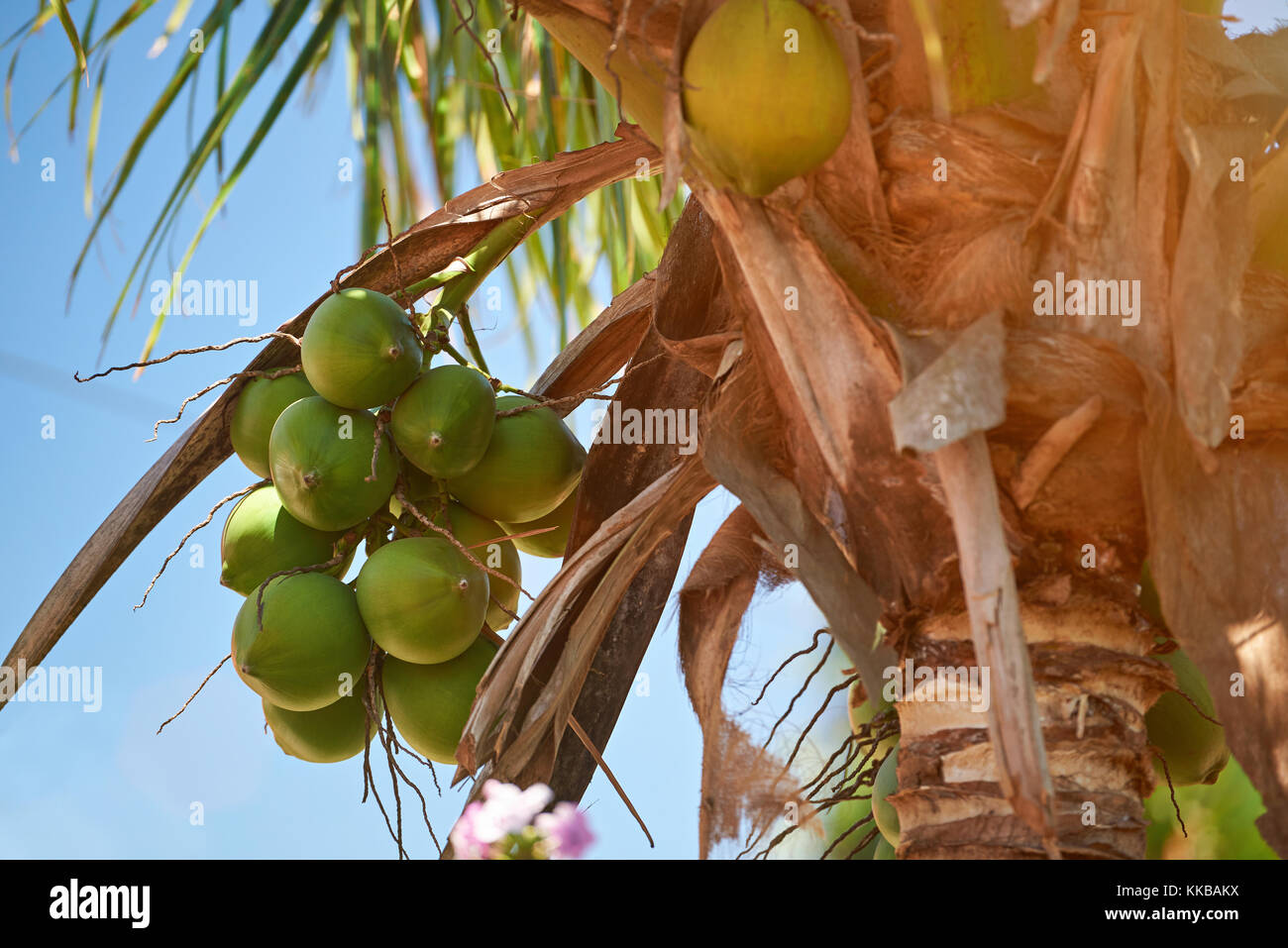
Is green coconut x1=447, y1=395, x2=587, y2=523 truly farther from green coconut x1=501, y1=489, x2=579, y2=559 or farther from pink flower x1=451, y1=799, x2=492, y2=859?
pink flower x1=451, y1=799, x2=492, y2=859

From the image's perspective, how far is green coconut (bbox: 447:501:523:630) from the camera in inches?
73.7

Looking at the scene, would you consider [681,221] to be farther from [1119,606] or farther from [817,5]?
[1119,606]

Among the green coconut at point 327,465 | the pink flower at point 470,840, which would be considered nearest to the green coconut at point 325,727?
the green coconut at point 327,465

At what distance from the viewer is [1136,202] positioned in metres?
1.38

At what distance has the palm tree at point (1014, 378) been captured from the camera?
1227mm

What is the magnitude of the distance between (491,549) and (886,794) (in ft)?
2.22

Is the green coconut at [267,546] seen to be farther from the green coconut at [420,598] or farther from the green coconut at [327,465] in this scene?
the green coconut at [420,598]

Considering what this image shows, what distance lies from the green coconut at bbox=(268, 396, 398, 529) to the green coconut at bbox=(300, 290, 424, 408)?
0.04 metres

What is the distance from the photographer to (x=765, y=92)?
1.21m

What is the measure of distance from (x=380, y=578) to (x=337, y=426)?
0.24 m

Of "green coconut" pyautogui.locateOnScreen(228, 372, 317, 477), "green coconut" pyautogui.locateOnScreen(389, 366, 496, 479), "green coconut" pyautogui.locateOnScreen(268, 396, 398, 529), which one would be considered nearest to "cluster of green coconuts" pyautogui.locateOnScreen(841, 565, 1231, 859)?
"green coconut" pyautogui.locateOnScreen(389, 366, 496, 479)

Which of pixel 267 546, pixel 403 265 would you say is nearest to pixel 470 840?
pixel 267 546

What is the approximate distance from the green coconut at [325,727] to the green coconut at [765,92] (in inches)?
38.3

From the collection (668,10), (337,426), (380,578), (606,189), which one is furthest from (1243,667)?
(606,189)
